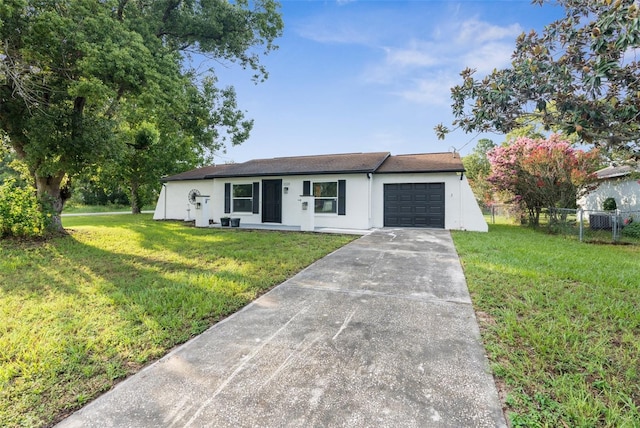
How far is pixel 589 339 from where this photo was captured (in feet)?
9.28

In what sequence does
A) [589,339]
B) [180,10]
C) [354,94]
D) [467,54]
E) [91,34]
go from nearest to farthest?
[589,339] → [91,34] → [467,54] → [180,10] → [354,94]

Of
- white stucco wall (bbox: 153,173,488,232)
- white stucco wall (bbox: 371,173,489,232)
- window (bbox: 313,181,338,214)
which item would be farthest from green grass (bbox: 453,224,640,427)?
window (bbox: 313,181,338,214)

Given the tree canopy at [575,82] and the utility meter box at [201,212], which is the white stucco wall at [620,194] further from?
the utility meter box at [201,212]

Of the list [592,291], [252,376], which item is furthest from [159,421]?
[592,291]

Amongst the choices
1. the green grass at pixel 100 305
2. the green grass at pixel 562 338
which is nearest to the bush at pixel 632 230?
the green grass at pixel 562 338

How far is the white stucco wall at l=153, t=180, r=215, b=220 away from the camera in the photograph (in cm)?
1639

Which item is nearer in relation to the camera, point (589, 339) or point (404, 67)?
point (589, 339)

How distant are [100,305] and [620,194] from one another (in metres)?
19.6

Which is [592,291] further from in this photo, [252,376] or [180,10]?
[180,10]

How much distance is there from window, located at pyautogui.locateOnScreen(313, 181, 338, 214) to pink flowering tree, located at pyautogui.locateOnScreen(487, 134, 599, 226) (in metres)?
7.84

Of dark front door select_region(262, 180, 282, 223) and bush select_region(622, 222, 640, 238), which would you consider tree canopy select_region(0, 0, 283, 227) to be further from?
bush select_region(622, 222, 640, 238)

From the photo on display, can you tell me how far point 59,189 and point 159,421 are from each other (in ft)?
38.1

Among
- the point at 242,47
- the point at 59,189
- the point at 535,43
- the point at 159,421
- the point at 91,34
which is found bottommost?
the point at 159,421

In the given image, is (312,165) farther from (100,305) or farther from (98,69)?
(100,305)
